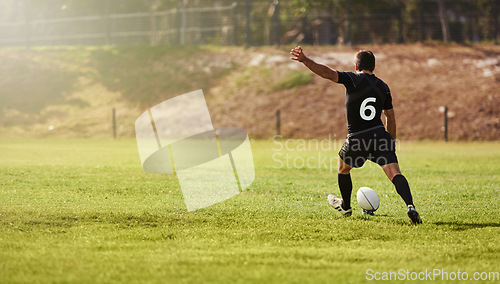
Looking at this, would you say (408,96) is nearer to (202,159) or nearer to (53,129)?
(202,159)

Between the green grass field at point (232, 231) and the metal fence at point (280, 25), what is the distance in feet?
74.6

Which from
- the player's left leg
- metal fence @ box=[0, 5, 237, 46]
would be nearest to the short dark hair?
the player's left leg

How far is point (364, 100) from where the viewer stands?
25.6ft

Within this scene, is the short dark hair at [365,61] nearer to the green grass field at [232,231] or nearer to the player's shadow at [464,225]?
the green grass field at [232,231]

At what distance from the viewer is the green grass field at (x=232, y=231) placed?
5543 mm

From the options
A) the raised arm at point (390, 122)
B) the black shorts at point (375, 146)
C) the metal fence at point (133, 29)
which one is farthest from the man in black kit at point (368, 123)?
the metal fence at point (133, 29)

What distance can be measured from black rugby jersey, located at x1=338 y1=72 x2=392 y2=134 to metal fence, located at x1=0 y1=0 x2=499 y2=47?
89.0 ft

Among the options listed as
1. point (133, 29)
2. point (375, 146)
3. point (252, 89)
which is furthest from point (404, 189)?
point (133, 29)

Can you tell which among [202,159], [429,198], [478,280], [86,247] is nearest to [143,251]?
[86,247]

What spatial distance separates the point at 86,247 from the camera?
639cm

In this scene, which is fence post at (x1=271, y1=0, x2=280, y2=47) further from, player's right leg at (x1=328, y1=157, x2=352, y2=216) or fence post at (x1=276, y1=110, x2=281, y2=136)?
player's right leg at (x1=328, y1=157, x2=352, y2=216)

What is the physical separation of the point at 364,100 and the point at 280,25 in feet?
110

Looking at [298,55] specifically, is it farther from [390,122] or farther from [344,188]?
[344,188]

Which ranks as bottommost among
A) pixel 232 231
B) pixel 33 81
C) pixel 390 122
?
pixel 33 81
